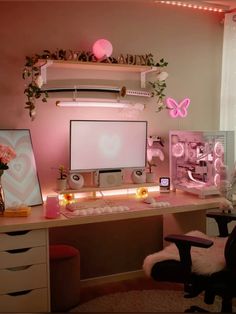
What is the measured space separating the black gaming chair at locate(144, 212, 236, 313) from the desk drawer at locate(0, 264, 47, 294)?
718 millimetres

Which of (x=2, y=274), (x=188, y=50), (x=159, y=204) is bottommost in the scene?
(x=2, y=274)

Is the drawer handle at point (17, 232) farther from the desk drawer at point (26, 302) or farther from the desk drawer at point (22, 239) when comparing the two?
the desk drawer at point (26, 302)

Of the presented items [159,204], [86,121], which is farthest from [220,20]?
[159,204]

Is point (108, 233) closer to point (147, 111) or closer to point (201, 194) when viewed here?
point (201, 194)

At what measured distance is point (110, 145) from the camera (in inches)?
116

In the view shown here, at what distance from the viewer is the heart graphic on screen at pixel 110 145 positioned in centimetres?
292

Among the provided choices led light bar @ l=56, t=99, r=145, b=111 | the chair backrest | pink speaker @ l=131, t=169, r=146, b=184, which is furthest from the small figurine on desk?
the chair backrest

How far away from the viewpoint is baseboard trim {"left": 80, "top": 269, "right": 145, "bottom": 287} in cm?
306

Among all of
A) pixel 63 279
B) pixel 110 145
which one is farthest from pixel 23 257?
pixel 110 145

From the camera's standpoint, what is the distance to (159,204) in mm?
2645

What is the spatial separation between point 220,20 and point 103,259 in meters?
2.48

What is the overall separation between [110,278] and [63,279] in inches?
26.6

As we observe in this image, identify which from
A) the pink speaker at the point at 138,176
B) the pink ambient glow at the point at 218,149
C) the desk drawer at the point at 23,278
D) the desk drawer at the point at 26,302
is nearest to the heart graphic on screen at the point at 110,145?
the pink speaker at the point at 138,176

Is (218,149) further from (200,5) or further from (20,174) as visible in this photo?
(20,174)
